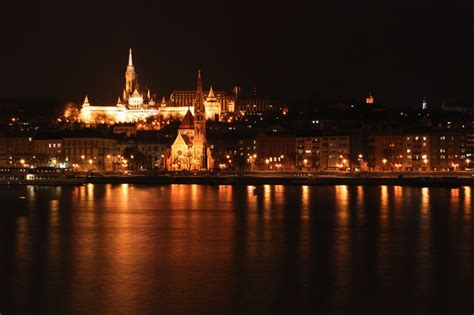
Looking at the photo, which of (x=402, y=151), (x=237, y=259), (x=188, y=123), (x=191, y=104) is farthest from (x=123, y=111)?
(x=237, y=259)

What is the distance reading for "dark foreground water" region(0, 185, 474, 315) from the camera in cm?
1323

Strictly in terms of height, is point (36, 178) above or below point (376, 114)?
below

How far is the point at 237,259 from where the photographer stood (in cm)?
1731

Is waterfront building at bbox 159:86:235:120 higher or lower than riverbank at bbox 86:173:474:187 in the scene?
higher

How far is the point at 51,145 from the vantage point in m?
68.1

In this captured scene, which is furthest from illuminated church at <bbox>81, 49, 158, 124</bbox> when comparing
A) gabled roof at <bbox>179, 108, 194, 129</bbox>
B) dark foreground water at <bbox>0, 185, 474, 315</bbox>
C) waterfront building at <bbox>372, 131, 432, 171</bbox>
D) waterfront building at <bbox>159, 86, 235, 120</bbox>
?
dark foreground water at <bbox>0, 185, 474, 315</bbox>

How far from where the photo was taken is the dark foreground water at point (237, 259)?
13227 mm

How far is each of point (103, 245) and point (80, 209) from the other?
1072cm

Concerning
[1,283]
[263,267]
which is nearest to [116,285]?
[1,283]

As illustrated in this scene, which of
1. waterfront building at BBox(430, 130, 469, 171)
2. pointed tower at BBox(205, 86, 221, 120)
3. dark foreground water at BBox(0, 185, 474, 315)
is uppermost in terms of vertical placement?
pointed tower at BBox(205, 86, 221, 120)

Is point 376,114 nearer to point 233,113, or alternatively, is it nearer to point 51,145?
point 233,113

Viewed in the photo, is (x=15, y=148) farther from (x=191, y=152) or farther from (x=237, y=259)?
(x=237, y=259)

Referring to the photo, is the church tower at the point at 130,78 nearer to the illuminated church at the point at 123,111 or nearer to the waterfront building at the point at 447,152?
the illuminated church at the point at 123,111

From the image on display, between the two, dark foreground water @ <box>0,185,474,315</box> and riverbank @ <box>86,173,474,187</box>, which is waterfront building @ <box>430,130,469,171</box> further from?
dark foreground water @ <box>0,185,474,315</box>
